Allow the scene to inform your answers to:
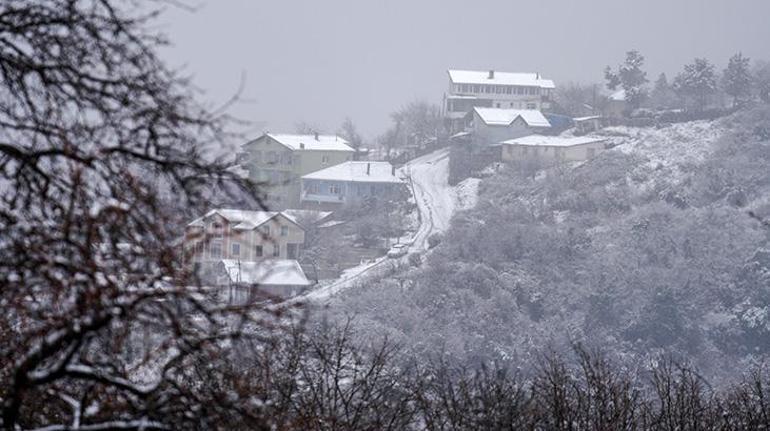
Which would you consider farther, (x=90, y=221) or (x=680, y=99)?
(x=680, y=99)

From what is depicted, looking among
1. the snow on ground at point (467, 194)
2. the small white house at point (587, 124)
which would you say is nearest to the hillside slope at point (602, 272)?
the snow on ground at point (467, 194)

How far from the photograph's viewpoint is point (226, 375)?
278cm

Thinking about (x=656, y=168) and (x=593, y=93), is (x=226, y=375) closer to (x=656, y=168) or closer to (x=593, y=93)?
(x=656, y=168)

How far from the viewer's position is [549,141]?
4969 cm

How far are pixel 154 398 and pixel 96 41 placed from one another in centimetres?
104

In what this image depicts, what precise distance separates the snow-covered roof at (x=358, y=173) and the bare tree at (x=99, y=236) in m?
40.9

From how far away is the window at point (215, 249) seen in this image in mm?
2921

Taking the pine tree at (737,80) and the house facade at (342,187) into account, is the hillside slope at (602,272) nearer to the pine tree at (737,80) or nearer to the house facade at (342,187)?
the house facade at (342,187)

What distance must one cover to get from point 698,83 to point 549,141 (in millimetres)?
11018

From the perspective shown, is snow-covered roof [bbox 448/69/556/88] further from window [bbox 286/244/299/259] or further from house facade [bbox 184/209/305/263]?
house facade [bbox 184/209/305/263]

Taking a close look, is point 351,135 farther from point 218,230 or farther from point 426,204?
point 218,230

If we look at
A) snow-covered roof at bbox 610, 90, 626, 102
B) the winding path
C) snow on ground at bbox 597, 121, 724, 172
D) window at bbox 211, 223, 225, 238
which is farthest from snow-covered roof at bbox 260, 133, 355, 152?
window at bbox 211, 223, 225, 238

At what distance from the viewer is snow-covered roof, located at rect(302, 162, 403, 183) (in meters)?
44.6

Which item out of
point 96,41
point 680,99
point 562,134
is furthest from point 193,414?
point 680,99
